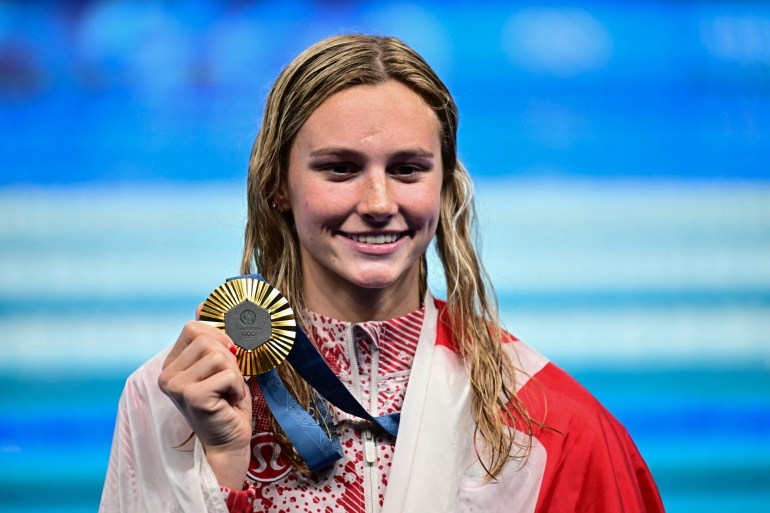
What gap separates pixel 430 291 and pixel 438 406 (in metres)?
0.28

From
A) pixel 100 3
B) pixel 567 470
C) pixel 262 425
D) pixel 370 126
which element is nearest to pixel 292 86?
pixel 370 126

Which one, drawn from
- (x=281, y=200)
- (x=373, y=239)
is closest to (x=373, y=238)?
(x=373, y=239)

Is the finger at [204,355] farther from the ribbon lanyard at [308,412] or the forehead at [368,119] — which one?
the forehead at [368,119]

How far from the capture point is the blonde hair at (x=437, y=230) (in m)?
2.11

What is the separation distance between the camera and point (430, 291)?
2277 mm

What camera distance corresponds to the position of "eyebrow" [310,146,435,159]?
2.06 m

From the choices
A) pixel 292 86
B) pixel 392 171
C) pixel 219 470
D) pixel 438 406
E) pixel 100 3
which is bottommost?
pixel 219 470

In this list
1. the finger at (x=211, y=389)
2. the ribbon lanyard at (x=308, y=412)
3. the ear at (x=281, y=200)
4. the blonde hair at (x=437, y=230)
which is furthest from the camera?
the ear at (x=281, y=200)

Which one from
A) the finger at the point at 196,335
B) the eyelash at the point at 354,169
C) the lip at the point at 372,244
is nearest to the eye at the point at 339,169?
the eyelash at the point at 354,169

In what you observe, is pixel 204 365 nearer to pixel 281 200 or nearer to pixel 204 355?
pixel 204 355

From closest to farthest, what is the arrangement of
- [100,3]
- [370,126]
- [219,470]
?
[219,470] < [370,126] < [100,3]

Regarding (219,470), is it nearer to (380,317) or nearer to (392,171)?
(380,317)

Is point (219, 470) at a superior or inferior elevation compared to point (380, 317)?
inferior

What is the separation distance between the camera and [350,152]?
206 cm
